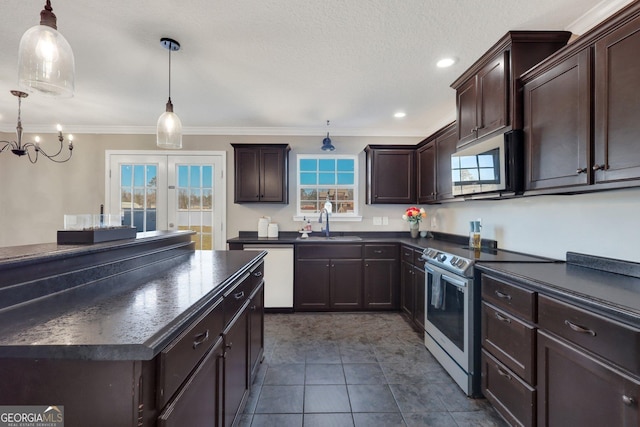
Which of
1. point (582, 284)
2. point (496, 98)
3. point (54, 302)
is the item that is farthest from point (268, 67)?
point (582, 284)

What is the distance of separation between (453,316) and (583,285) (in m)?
1.03

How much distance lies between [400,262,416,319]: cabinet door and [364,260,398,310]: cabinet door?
11 centimetres

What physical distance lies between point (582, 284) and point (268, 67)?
263 cm

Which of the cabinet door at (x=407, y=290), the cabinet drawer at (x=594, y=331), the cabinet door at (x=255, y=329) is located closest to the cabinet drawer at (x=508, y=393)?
the cabinet drawer at (x=594, y=331)

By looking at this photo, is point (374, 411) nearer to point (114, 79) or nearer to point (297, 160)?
point (297, 160)

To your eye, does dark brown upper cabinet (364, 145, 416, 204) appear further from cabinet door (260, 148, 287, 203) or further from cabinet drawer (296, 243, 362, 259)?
cabinet door (260, 148, 287, 203)

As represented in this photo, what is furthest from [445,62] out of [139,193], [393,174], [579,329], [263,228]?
[139,193]

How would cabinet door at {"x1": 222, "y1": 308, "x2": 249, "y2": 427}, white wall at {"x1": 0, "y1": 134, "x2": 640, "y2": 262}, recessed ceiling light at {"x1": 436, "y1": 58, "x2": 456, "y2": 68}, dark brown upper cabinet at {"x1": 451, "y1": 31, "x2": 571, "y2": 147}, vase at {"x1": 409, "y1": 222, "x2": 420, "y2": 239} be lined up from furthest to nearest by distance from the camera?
white wall at {"x1": 0, "y1": 134, "x2": 640, "y2": 262} < vase at {"x1": 409, "y1": 222, "x2": 420, "y2": 239} < recessed ceiling light at {"x1": 436, "y1": 58, "x2": 456, "y2": 68} < dark brown upper cabinet at {"x1": 451, "y1": 31, "x2": 571, "y2": 147} < cabinet door at {"x1": 222, "y1": 308, "x2": 249, "y2": 427}

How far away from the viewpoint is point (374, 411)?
195 centimetres

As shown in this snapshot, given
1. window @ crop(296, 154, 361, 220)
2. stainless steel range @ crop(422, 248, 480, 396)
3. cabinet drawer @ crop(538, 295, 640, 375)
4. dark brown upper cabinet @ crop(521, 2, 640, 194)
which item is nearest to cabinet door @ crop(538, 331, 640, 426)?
cabinet drawer @ crop(538, 295, 640, 375)

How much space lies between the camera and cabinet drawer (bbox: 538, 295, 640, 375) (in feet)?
3.53

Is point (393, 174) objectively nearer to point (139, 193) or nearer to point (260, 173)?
point (260, 173)

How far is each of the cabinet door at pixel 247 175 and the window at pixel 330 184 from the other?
0.71 meters

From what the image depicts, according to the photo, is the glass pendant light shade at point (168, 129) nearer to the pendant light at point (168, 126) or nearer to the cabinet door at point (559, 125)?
the pendant light at point (168, 126)
